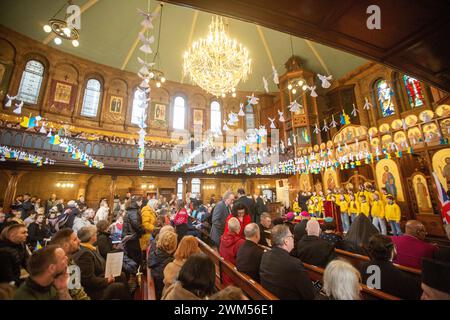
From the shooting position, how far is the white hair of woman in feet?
4.67

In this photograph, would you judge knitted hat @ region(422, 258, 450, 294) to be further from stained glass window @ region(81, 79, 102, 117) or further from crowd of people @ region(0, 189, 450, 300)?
stained glass window @ region(81, 79, 102, 117)

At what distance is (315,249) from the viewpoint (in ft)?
9.39

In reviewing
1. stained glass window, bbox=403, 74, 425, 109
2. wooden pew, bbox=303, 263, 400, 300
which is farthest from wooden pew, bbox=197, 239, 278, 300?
stained glass window, bbox=403, 74, 425, 109

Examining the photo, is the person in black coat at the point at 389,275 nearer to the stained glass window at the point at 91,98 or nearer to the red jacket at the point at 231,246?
the red jacket at the point at 231,246

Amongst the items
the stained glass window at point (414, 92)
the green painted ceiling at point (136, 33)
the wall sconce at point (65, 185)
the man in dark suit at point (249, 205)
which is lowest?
the man in dark suit at point (249, 205)

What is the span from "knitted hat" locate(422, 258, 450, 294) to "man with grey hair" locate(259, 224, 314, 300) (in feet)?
2.90

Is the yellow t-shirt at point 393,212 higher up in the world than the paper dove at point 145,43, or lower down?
lower down

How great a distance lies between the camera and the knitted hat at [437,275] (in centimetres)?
142

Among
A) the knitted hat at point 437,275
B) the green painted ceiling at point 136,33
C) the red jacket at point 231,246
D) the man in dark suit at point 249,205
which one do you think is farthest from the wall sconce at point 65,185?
the knitted hat at point 437,275

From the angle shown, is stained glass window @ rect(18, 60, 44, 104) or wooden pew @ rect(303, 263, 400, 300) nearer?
wooden pew @ rect(303, 263, 400, 300)

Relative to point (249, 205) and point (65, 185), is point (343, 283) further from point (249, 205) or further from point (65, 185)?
point (65, 185)

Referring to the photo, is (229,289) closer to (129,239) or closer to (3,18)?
(129,239)

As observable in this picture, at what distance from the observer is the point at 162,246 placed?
2828mm

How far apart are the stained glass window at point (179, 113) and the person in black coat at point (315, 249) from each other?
49.7 ft
